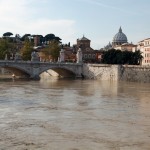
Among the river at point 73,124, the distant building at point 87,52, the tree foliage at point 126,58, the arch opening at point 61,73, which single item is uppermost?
the distant building at point 87,52

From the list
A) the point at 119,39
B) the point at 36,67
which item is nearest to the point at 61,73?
the point at 36,67

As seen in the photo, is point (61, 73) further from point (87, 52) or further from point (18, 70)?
point (87, 52)

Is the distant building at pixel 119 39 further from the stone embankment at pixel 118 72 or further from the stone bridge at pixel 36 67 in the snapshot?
the stone embankment at pixel 118 72

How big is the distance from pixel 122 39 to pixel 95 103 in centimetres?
6468

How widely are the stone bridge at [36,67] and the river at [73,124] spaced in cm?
1371

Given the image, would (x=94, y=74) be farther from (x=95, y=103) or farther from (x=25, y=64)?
(x=95, y=103)

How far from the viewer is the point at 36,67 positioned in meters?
35.1

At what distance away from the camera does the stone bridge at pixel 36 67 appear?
33.2m

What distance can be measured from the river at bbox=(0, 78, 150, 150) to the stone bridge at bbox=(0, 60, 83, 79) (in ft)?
45.0

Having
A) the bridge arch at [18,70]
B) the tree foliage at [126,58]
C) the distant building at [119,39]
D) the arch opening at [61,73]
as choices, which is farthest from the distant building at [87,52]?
the bridge arch at [18,70]

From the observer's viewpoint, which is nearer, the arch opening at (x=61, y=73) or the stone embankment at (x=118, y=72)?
the stone embankment at (x=118, y=72)

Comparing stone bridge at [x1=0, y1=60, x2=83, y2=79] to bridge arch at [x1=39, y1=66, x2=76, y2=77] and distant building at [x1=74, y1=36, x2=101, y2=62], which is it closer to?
bridge arch at [x1=39, y1=66, x2=76, y2=77]

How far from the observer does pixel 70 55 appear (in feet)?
199

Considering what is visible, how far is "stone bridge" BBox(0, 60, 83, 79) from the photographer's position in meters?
33.2
